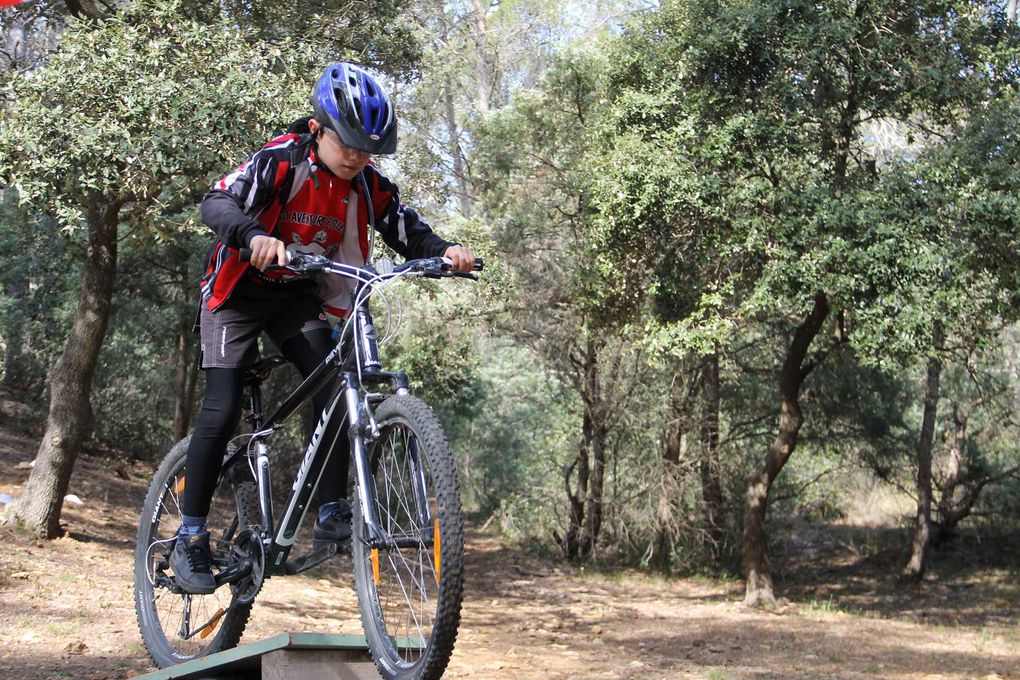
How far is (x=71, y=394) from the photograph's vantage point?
938 centimetres

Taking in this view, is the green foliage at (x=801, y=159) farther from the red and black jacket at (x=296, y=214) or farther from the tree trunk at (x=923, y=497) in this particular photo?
the red and black jacket at (x=296, y=214)

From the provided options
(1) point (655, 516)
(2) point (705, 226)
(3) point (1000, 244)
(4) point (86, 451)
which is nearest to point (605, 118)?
(2) point (705, 226)

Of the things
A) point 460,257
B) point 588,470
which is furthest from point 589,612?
point 460,257

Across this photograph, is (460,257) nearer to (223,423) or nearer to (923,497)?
(223,423)

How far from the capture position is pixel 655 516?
17125 millimetres

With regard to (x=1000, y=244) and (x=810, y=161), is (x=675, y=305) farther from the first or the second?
(x=1000, y=244)

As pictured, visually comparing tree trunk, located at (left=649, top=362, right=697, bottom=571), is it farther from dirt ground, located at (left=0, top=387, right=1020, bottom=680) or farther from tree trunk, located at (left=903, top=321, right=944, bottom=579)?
tree trunk, located at (left=903, top=321, right=944, bottom=579)

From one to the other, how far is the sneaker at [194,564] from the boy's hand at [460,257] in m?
1.42

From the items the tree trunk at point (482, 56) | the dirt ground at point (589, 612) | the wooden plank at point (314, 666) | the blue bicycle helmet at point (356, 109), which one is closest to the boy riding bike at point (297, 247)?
the blue bicycle helmet at point (356, 109)

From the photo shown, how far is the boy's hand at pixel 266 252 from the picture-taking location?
3082 millimetres

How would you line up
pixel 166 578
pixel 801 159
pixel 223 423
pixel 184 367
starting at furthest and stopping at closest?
pixel 184 367
pixel 801 159
pixel 166 578
pixel 223 423

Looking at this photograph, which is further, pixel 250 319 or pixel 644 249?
pixel 644 249

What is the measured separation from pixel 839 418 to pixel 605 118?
839 centimetres

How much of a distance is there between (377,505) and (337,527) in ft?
0.81
